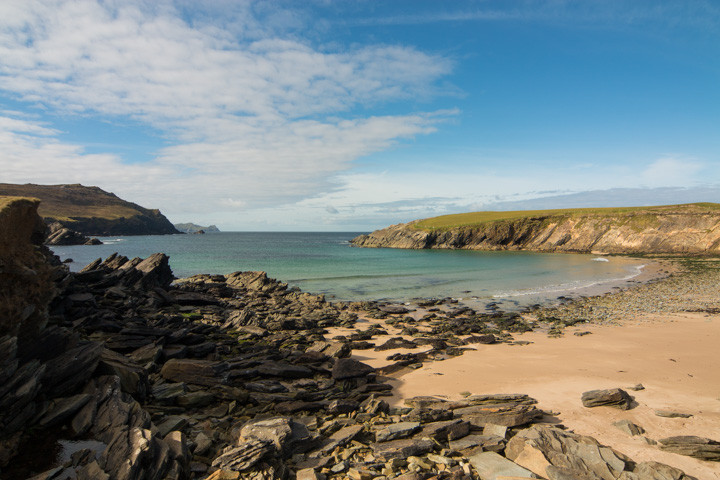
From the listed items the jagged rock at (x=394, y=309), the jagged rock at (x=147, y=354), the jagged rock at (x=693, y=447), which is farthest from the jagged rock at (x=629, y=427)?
the jagged rock at (x=394, y=309)

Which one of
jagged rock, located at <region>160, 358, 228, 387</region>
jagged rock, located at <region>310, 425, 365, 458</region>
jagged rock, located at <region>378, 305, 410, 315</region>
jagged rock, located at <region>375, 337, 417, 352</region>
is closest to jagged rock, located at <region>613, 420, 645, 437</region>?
jagged rock, located at <region>310, 425, 365, 458</region>

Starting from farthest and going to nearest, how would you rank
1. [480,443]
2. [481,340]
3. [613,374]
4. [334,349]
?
[481,340]
[334,349]
[613,374]
[480,443]

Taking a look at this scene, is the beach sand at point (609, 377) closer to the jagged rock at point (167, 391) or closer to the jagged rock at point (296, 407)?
the jagged rock at point (296, 407)

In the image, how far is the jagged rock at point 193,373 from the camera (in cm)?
1312

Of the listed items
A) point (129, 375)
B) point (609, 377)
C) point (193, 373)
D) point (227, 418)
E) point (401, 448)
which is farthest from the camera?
point (609, 377)

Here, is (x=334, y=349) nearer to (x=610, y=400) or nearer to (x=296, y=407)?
(x=296, y=407)

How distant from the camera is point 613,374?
53.4ft

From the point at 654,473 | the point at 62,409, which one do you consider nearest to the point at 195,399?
the point at 62,409

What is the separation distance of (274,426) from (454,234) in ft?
419

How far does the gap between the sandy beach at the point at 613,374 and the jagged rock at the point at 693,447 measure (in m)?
0.22

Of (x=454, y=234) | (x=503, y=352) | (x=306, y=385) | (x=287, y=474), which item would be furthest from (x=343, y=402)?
(x=454, y=234)

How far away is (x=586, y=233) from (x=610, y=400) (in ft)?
380

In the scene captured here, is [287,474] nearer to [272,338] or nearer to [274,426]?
[274,426]

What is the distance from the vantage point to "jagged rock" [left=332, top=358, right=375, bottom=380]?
590 inches
